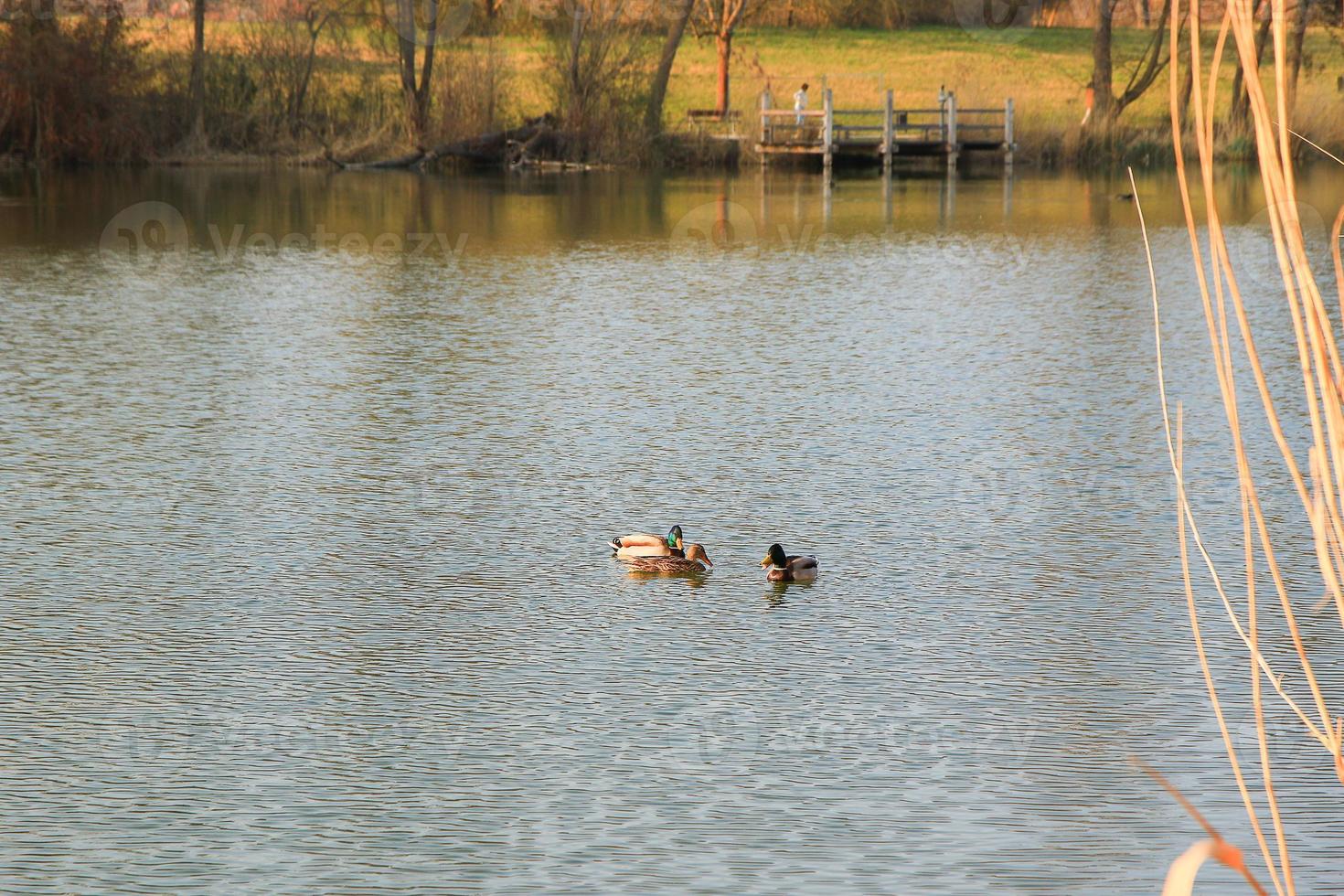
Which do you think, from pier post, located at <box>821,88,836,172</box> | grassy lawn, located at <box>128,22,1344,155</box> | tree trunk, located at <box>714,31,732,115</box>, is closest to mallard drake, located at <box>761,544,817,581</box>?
pier post, located at <box>821,88,836,172</box>

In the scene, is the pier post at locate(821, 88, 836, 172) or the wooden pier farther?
the wooden pier

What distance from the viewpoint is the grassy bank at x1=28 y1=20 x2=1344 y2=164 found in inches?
1217

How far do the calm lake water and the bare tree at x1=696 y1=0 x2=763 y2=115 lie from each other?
70.8 ft

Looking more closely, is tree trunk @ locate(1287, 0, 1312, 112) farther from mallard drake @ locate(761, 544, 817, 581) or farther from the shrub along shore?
mallard drake @ locate(761, 544, 817, 581)

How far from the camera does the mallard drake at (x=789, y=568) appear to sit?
6320 millimetres

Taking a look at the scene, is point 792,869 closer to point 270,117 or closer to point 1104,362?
point 1104,362

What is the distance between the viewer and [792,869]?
407cm

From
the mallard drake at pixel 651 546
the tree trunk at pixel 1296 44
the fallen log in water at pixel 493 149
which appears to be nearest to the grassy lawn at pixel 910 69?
the tree trunk at pixel 1296 44

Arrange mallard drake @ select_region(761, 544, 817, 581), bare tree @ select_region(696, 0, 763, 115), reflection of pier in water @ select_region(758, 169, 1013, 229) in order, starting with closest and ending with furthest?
mallard drake @ select_region(761, 544, 817, 581) → reflection of pier in water @ select_region(758, 169, 1013, 229) → bare tree @ select_region(696, 0, 763, 115)

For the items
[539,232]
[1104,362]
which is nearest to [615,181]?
[539,232]

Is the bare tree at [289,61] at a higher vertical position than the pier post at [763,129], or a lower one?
higher

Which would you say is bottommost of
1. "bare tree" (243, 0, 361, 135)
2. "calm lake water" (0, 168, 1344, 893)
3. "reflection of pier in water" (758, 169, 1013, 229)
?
"calm lake water" (0, 168, 1344, 893)

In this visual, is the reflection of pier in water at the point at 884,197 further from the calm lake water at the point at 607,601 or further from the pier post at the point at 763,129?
the calm lake water at the point at 607,601

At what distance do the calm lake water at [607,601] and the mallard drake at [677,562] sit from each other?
0.07 metres
